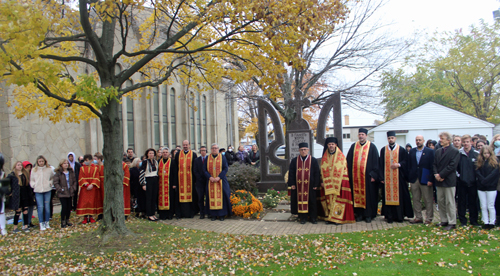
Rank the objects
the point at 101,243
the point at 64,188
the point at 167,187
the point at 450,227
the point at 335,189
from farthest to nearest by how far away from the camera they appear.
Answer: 1. the point at 167,187
2. the point at 64,188
3. the point at 335,189
4. the point at 450,227
5. the point at 101,243

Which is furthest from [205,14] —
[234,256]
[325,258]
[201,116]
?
[201,116]

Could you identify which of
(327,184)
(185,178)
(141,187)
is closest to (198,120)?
(141,187)

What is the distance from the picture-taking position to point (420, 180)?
7.59 m

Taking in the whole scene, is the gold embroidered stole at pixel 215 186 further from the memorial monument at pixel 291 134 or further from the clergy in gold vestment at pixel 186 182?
the memorial monument at pixel 291 134

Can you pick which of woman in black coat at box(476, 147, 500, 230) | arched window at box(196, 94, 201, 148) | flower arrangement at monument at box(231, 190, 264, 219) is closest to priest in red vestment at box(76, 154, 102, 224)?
flower arrangement at monument at box(231, 190, 264, 219)

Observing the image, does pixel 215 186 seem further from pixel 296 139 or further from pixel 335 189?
pixel 296 139

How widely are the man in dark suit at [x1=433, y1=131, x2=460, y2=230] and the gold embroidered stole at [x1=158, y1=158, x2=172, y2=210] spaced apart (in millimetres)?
6453

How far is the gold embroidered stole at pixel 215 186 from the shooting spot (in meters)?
9.03

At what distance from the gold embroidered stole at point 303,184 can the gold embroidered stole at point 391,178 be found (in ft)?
5.81

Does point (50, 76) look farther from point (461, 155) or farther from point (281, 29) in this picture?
point (461, 155)

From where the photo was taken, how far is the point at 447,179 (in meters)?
6.88

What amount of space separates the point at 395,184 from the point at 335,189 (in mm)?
1348

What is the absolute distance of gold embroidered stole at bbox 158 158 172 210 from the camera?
9.30m

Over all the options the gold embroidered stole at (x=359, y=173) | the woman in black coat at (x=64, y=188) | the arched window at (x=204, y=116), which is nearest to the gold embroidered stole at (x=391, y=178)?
the gold embroidered stole at (x=359, y=173)
